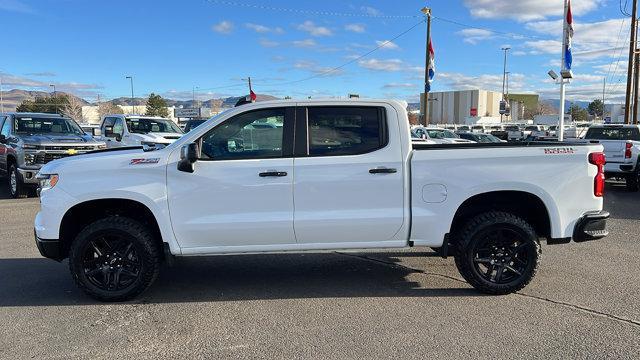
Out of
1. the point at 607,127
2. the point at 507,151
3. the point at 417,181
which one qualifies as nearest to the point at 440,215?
the point at 417,181

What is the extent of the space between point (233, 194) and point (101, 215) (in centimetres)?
147

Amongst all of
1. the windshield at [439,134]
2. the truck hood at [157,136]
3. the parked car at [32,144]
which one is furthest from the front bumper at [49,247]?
the windshield at [439,134]

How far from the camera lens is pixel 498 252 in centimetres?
524

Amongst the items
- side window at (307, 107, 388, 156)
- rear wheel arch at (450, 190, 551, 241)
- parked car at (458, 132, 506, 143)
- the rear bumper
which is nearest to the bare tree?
parked car at (458, 132, 506, 143)

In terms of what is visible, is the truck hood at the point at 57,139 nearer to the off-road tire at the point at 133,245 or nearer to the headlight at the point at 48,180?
the headlight at the point at 48,180

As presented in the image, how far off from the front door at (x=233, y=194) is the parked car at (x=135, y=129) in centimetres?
1013

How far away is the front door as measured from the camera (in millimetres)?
4930

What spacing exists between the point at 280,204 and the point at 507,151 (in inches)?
88.1

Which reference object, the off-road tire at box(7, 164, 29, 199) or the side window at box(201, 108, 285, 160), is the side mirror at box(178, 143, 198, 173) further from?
the off-road tire at box(7, 164, 29, 199)

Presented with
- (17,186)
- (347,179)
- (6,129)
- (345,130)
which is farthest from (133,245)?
(6,129)

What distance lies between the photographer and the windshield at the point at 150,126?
15.6 m

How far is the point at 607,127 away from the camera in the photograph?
48.7ft

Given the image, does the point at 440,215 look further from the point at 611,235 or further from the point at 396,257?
the point at 611,235

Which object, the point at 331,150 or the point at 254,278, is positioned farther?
the point at 254,278
